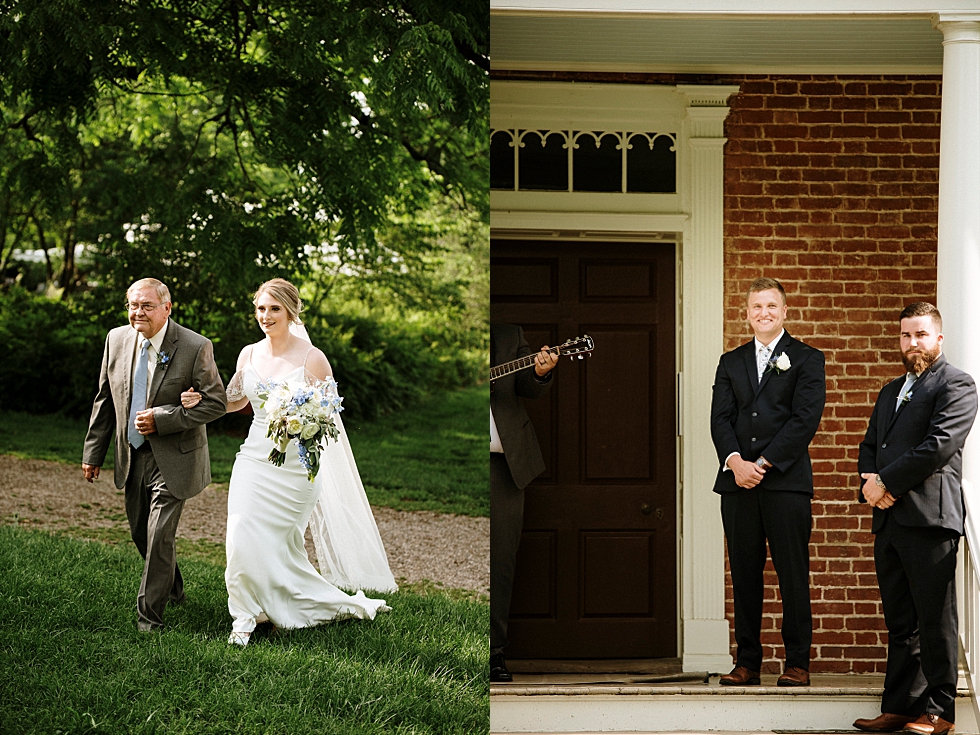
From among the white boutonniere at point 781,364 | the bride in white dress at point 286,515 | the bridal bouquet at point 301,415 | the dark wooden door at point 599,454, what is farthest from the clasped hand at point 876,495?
the bridal bouquet at point 301,415

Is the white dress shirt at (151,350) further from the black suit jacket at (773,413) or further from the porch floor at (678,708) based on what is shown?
the black suit jacket at (773,413)

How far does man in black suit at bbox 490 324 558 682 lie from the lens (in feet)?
17.9

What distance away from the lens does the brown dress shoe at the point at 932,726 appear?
463 centimetres

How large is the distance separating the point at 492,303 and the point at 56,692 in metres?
3.16

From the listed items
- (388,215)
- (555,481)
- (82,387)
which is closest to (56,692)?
(82,387)

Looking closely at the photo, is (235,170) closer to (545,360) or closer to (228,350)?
Answer: (228,350)

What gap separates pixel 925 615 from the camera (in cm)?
461

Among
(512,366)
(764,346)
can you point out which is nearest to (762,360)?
(764,346)

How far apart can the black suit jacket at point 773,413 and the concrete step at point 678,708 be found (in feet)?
3.35

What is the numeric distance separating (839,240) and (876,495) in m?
2.00

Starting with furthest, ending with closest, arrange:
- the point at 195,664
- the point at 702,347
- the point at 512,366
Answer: the point at 702,347 < the point at 512,366 < the point at 195,664

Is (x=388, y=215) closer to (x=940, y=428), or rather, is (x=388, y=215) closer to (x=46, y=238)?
(x=46, y=238)

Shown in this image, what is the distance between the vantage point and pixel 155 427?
180 inches

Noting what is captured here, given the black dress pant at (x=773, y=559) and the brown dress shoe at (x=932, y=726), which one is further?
the black dress pant at (x=773, y=559)
